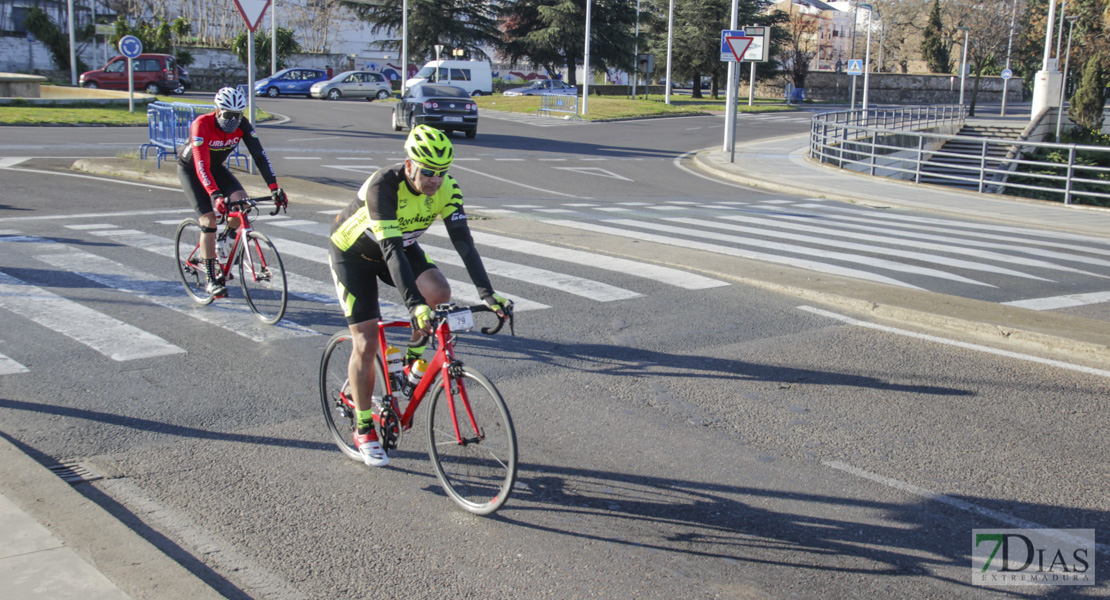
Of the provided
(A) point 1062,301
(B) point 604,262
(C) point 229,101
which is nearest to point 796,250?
(B) point 604,262

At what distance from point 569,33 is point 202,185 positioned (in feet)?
214

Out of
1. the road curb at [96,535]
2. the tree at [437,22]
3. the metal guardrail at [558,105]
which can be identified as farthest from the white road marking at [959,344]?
the tree at [437,22]

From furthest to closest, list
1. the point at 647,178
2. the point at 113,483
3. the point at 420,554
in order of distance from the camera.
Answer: the point at 647,178, the point at 113,483, the point at 420,554

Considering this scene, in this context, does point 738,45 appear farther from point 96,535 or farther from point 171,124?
point 96,535

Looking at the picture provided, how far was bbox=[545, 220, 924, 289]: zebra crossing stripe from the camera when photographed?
10656 mm

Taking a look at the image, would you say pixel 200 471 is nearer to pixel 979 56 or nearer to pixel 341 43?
pixel 979 56

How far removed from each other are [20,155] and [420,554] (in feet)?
69.8

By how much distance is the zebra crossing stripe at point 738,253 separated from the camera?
35.0 feet

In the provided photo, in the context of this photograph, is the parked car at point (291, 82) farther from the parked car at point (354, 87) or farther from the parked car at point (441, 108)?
the parked car at point (441, 108)

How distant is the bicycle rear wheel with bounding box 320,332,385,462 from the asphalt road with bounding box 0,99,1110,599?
15 centimetres

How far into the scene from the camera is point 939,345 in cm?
779

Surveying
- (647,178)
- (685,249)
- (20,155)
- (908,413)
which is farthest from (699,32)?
(908,413)

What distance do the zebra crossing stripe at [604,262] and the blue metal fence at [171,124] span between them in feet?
31.0

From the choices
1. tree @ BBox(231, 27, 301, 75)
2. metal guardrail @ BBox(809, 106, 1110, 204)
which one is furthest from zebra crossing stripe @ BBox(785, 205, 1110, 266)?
tree @ BBox(231, 27, 301, 75)
